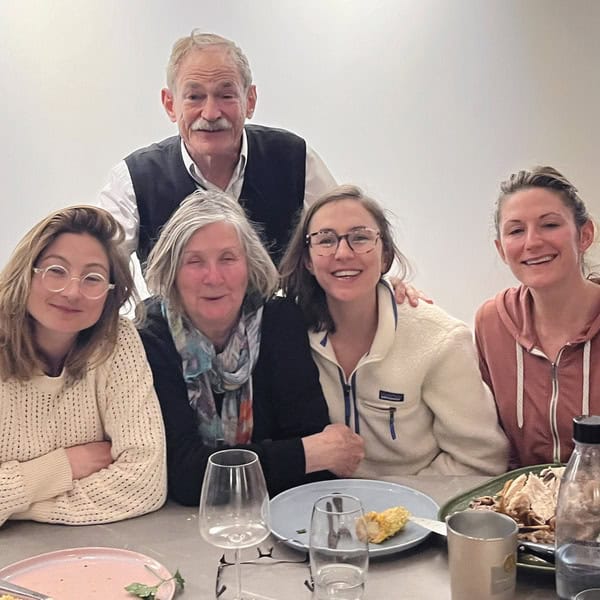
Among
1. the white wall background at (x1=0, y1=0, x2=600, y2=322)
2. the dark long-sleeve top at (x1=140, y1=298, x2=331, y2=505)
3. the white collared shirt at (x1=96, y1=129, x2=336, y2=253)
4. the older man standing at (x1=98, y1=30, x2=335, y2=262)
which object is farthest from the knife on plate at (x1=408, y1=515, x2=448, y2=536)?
the white wall background at (x1=0, y1=0, x2=600, y2=322)

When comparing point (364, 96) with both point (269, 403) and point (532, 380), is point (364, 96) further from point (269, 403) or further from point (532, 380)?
point (269, 403)

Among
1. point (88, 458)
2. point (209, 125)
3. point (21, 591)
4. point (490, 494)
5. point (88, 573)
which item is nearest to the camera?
point (21, 591)

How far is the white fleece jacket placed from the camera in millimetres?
1866

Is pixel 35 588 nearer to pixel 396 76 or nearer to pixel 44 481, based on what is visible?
pixel 44 481

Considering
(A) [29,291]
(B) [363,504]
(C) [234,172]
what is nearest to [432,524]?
(B) [363,504]

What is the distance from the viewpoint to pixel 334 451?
1.70 m

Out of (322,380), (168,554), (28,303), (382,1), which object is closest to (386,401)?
(322,380)

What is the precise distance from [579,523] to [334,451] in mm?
630

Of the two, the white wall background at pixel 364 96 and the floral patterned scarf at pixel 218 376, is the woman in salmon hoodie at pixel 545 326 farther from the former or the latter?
the white wall background at pixel 364 96

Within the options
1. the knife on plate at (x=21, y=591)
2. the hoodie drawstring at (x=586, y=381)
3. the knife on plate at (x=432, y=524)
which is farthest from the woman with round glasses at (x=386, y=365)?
the knife on plate at (x=21, y=591)

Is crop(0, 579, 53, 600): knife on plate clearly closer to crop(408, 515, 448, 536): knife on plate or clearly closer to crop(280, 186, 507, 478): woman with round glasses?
crop(408, 515, 448, 536): knife on plate

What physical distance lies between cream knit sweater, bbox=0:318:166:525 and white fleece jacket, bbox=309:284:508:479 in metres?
0.46

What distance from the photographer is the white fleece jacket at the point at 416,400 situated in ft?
6.12

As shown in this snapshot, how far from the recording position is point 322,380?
1911 millimetres
